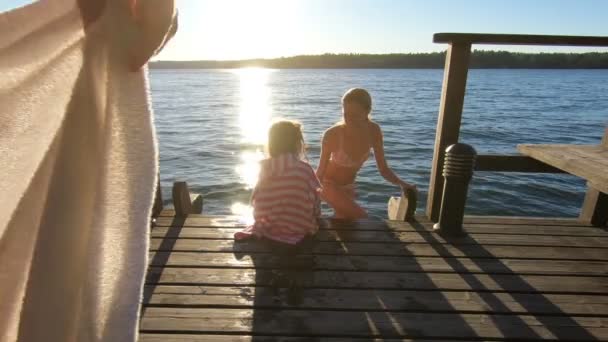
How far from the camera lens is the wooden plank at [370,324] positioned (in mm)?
2406

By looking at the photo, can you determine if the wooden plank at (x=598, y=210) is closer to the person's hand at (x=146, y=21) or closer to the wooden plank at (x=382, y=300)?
the wooden plank at (x=382, y=300)

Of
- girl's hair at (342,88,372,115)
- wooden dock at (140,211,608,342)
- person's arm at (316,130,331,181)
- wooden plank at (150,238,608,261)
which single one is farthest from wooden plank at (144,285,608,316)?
girl's hair at (342,88,372,115)

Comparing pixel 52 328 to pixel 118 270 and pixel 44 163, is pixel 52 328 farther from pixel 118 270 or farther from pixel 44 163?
pixel 44 163

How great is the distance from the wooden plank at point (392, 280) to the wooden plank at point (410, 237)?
1.85 ft

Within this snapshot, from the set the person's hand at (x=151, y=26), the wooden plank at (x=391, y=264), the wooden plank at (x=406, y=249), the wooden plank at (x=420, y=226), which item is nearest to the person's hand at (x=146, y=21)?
the person's hand at (x=151, y=26)

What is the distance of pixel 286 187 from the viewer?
3.29 m

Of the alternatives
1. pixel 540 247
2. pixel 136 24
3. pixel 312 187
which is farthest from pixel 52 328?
pixel 540 247

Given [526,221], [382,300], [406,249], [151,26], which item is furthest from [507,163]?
[151,26]

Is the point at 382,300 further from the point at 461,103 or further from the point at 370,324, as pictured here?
the point at 461,103

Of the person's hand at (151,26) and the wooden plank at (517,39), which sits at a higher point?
the wooden plank at (517,39)

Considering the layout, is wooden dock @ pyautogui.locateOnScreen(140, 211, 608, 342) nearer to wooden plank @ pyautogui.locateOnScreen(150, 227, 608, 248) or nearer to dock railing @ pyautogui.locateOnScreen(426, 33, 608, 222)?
wooden plank @ pyautogui.locateOnScreen(150, 227, 608, 248)

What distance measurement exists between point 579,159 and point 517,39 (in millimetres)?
1110

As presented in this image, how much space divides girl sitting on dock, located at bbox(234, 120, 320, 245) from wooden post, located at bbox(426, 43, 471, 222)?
134 cm

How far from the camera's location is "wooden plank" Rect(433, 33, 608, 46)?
346cm
